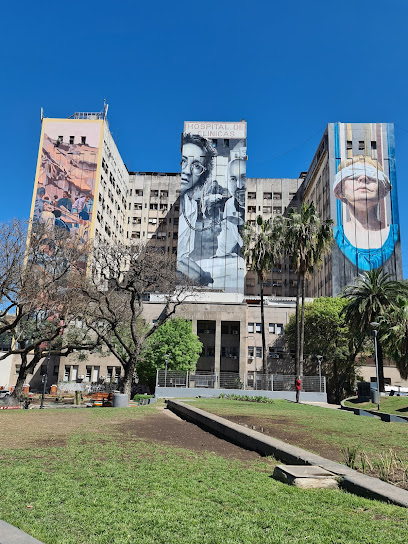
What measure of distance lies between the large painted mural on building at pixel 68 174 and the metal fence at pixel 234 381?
147 feet

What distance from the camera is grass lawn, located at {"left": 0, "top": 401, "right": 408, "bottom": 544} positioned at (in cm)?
454

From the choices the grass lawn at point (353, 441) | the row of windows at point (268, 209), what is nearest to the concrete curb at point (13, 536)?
the grass lawn at point (353, 441)

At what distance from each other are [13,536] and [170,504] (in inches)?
81.1

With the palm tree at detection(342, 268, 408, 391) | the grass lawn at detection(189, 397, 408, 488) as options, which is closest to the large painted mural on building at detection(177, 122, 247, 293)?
the palm tree at detection(342, 268, 408, 391)

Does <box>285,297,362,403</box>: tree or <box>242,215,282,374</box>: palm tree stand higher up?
<box>242,215,282,374</box>: palm tree

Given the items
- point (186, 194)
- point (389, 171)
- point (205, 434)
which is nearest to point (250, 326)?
point (186, 194)

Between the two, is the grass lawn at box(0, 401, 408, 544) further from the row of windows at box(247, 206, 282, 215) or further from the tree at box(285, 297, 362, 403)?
the row of windows at box(247, 206, 282, 215)

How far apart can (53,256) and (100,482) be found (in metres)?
22.5

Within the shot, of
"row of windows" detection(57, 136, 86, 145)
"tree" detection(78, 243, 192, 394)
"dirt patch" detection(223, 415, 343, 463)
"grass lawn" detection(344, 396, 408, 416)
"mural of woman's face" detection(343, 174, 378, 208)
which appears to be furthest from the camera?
"row of windows" detection(57, 136, 86, 145)

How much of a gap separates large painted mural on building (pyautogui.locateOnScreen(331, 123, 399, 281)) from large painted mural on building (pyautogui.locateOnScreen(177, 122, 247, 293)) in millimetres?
18647

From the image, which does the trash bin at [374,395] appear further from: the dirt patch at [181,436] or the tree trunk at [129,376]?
the dirt patch at [181,436]

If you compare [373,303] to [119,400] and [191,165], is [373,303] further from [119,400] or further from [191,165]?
[191,165]

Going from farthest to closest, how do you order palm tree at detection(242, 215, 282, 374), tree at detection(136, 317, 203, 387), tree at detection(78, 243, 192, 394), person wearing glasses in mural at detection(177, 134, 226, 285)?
person wearing glasses in mural at detection(177, 134, 226, 285), tree at detection(136, 317, 203, 387), palm tree at detection(242, 215, 282, 374), tree at detection(78, 243, 192, 394)

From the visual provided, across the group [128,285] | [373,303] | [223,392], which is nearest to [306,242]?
[373,303]
